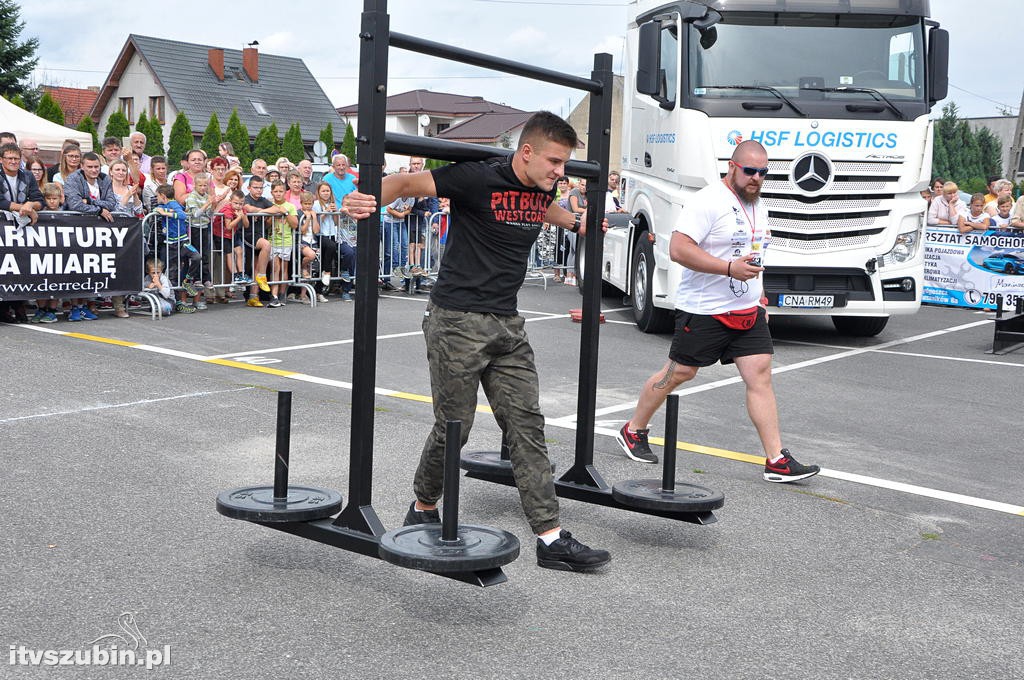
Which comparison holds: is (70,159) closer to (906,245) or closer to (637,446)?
(637,446)

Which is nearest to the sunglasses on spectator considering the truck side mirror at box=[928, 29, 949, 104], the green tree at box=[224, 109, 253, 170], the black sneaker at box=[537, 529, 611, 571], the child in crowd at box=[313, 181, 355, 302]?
the black sneaker at box=[537, 529, 611, 571]

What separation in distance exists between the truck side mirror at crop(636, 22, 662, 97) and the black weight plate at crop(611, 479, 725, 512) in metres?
6.66

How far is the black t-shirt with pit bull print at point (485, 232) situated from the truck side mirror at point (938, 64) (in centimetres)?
787

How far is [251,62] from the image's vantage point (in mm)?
67250

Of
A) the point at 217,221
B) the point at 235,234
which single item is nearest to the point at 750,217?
the point at 217,221

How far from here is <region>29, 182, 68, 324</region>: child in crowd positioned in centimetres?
1148

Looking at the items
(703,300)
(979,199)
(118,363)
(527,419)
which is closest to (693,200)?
(703,300)

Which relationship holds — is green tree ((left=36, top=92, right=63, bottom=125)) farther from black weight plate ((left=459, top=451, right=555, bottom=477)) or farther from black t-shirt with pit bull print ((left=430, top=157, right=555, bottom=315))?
black t-shirt with pit bull print ((left=430, top=157, right=555, bottom=315))

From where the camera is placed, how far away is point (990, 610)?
4.30 meters

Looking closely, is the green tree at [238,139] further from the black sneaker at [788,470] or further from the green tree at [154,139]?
the black sneaker at [788,470]

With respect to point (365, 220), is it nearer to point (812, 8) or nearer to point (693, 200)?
point (693, 200)

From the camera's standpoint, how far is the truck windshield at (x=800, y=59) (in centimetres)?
1091

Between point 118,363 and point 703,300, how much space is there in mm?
5116
